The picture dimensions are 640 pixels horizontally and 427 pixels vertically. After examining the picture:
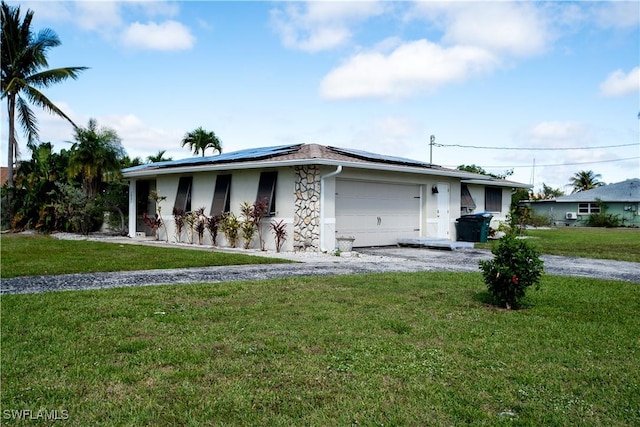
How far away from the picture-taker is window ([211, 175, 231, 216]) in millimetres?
14969

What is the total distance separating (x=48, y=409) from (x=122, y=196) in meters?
18.6

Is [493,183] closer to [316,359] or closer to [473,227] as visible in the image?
[473,227]

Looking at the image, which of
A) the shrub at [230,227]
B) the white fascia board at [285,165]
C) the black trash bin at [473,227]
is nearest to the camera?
the white fascia board at [285,165]

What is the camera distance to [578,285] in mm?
7988

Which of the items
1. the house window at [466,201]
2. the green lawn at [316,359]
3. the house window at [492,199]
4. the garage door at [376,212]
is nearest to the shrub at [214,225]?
the garage door at [376,212]

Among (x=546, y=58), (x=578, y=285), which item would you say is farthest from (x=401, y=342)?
(x=546, y=58)

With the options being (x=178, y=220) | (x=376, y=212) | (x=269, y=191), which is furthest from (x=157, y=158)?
(x=376, y=212)

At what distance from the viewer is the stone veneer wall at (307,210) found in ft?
43.4

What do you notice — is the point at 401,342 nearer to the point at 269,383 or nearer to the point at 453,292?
the point at 269,383

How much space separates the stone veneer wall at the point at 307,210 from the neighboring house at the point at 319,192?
0.03 m

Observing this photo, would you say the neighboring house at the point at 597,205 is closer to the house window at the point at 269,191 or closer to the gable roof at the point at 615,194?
the gable roof at the point at 615,194

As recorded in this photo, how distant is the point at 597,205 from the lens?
3875cm

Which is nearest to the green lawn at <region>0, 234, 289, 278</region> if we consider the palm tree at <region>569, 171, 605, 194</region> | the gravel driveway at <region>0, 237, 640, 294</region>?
the gravel driveway at <region>0, 237, 640, 294</region>

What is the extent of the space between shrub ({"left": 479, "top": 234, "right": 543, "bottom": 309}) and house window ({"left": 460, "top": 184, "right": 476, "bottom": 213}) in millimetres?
13225
